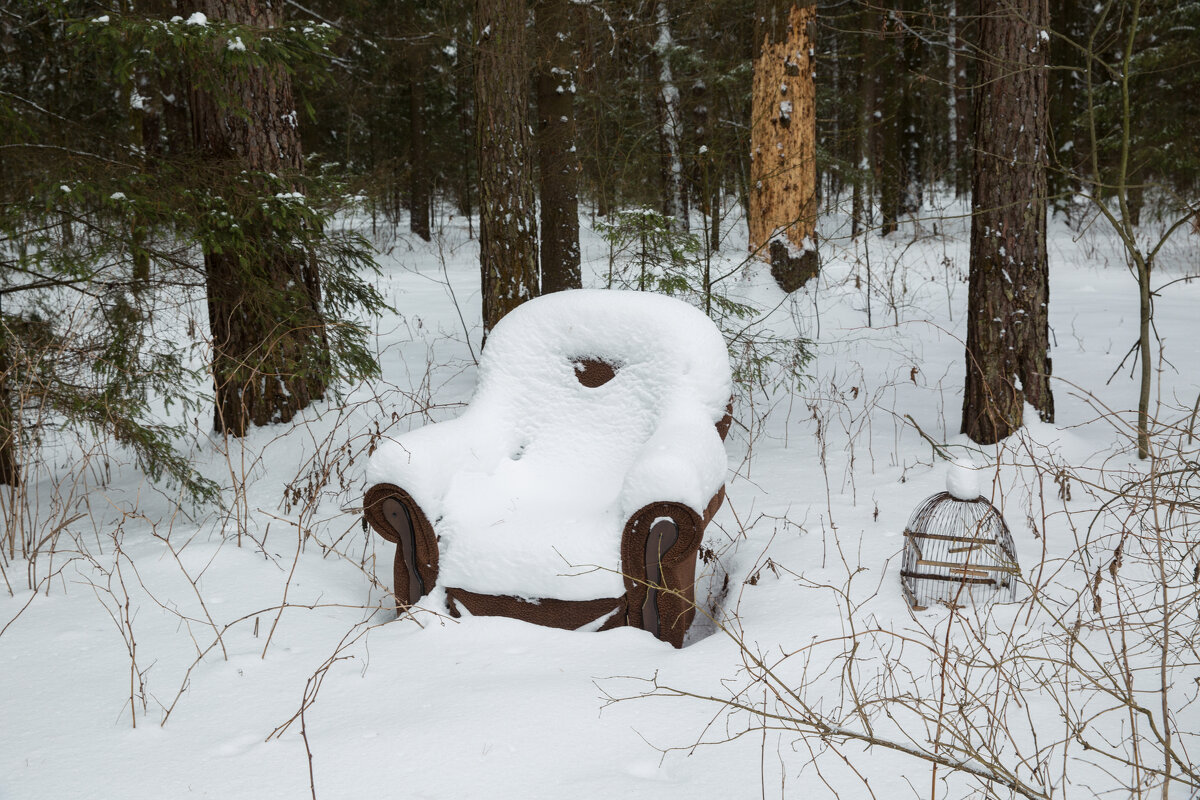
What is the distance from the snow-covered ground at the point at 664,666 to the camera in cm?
204

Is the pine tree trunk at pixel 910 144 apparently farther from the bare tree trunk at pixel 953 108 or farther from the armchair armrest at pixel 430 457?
the armchair armrest at pixel 430 457

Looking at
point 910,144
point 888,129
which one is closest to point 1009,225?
point 910,144

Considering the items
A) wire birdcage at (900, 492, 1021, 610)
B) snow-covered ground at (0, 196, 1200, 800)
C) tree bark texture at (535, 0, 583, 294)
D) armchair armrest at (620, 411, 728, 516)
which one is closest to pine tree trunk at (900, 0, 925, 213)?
tree bark texture at (535, 0, 583, 294)

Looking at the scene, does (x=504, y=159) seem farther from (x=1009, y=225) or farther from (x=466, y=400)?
(x=1009, y=225)

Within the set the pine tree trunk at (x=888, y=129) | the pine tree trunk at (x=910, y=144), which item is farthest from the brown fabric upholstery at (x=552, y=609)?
the pine tree trunk at (x=910, y=144)

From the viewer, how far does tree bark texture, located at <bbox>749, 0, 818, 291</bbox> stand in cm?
768

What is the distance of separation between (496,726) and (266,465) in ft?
10.2

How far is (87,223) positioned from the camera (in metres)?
3.99

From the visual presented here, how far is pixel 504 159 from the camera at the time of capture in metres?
5.17

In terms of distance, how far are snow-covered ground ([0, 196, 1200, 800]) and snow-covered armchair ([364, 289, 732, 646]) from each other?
0.49 ft

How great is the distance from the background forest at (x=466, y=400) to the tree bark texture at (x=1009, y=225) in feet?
0.07

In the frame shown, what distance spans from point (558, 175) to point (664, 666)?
17.5ft

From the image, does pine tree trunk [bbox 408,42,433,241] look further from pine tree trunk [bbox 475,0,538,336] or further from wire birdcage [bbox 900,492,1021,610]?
wire birdcage [bbox 900,492,1021,610]

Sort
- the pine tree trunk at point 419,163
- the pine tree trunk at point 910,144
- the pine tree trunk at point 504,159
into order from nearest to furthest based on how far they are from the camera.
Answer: the pine tree trunk at point 504,159
the pine tree trunk at point 910,144
the pine tree trunk at point 419,163
